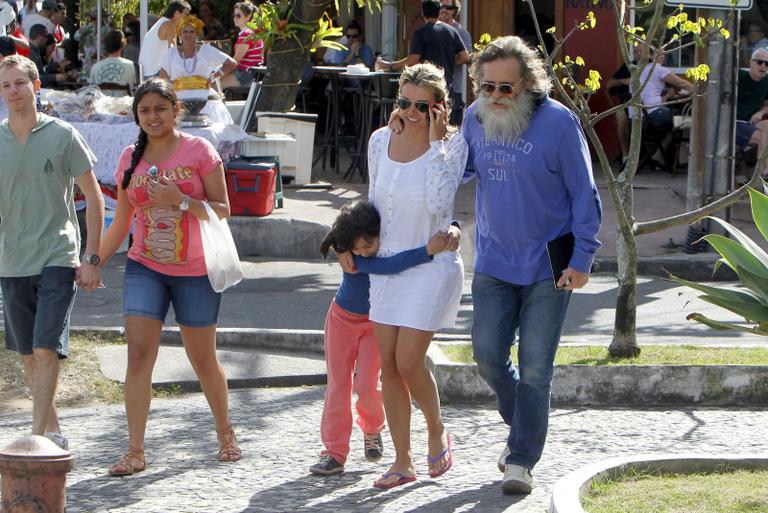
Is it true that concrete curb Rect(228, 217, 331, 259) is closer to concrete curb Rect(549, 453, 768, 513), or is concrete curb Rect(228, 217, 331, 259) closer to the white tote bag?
the white tote bag

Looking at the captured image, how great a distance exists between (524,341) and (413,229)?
2.11 feet

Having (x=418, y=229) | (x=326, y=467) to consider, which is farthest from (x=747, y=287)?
(x=326, y=467)

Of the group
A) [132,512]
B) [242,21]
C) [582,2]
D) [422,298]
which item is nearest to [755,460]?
[422,298]

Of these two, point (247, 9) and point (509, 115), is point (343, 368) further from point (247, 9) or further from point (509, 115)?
point (247, 9)

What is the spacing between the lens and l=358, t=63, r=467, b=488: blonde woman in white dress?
17.8 feet

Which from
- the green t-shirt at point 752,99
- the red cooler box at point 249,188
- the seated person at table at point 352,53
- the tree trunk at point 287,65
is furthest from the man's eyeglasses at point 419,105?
Answer: the seated person at table at point 352,53

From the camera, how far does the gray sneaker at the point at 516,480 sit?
17.8 feet

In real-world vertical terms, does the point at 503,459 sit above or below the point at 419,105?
below

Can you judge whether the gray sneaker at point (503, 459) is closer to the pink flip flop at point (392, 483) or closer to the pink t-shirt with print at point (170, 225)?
the pink flip flop at point (392, 483)

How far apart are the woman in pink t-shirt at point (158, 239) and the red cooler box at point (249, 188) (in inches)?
235

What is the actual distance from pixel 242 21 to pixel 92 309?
6867 millimetres

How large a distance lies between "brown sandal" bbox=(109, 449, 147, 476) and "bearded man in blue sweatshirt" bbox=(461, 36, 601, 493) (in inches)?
60.8

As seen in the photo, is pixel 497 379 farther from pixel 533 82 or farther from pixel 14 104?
pixel 14 104

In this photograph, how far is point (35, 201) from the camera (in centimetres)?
590
